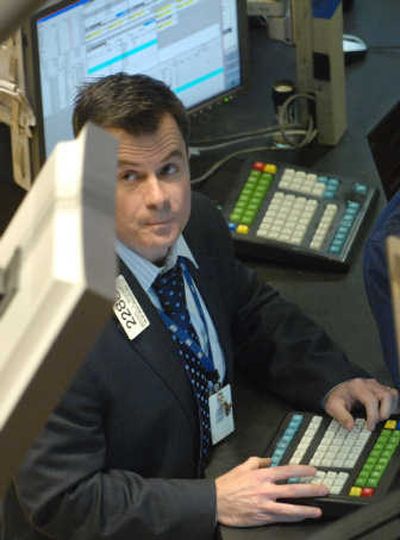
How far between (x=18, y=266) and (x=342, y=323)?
178 cm

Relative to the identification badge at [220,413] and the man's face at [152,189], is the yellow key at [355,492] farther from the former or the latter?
the man's face at [152,189]

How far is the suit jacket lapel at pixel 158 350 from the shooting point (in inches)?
81.9

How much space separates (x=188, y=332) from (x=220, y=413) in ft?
0.49

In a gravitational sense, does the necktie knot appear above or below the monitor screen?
below

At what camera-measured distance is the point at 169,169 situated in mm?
2111

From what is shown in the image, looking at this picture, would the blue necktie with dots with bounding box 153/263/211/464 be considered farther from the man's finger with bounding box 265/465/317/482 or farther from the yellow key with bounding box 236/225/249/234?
the yellow key with bounding box 236/225/249/234

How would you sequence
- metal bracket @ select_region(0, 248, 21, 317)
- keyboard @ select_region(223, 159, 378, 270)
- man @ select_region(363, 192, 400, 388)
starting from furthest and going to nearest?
keyboard @ select_region(223, 159, 378, 270) < man @ select_region(363, 192, 400, 388) < metal bracket @ select_region(0, 248, 21, 317)

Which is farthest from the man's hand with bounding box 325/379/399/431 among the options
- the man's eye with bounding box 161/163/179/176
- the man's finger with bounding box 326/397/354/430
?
the man's eye with bounding box 161/163/179/176

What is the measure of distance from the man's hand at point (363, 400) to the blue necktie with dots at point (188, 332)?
0.21 metres

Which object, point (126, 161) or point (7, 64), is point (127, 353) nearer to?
point (126, 161)

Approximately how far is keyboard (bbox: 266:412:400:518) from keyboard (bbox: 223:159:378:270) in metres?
0.50

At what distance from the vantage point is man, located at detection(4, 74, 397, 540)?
2.02 m

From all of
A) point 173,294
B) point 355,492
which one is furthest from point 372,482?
point 173,294

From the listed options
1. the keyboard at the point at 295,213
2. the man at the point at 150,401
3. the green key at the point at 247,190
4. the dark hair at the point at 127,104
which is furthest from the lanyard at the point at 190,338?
the green key at the point at 247,190
